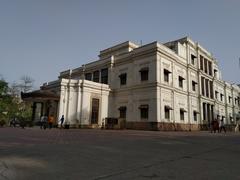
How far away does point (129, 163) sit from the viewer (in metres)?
4.73

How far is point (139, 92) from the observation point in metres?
27.0

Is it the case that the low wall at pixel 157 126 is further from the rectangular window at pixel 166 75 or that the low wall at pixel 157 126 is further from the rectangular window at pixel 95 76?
the rectangular window at pixel 95 76

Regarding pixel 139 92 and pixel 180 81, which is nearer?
pixel 139 92

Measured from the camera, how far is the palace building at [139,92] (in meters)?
25.7

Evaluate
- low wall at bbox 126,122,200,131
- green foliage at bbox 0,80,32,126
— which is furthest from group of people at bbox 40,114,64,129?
green foliage at bbox 0,80,32,126

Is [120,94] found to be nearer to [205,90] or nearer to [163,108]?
[163,108]

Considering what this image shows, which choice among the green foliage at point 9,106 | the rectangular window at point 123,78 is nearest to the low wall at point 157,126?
the rectangular window at point 123,78

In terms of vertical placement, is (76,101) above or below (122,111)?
above

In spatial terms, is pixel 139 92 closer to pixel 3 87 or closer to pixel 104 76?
pixel 104 76

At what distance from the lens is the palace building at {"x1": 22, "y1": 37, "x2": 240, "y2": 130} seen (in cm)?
2573

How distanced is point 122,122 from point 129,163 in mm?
21850

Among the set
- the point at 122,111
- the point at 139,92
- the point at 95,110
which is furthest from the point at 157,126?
the point at 95,110

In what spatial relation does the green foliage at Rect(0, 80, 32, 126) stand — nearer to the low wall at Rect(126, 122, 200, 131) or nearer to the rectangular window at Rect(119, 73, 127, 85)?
the rectangular window at Rect(119, 73, 127, 85)

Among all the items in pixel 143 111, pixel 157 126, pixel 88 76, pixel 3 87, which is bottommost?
pixel 157 126
